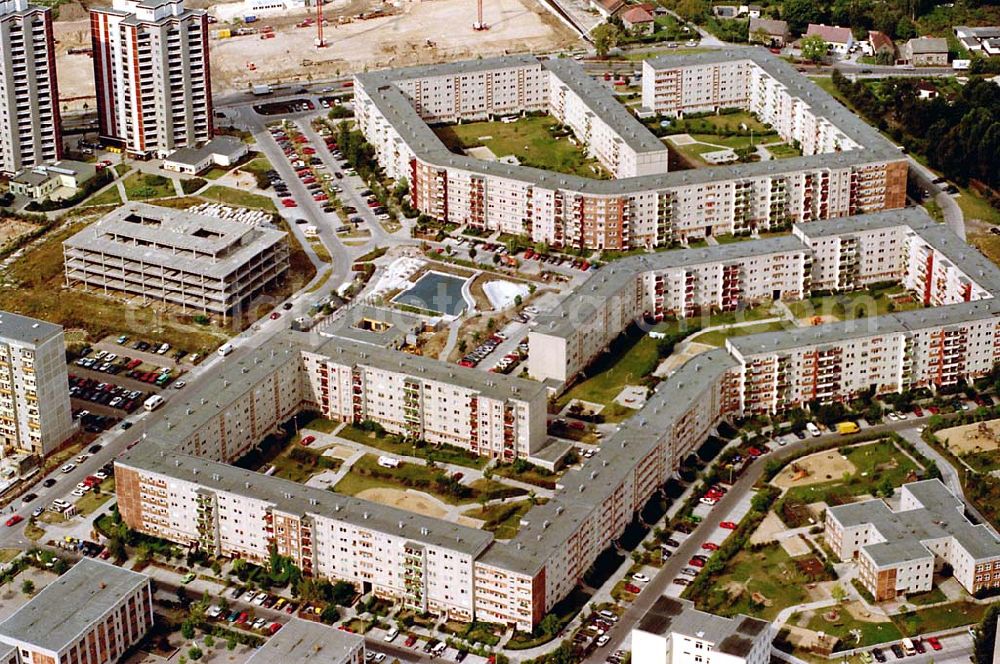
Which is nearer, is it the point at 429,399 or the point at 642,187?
the point at 429,399

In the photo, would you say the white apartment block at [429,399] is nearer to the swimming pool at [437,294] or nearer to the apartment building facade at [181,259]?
the swimming pool at [437,294]

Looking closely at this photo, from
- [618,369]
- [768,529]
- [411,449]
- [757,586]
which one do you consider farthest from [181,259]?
[757,586]

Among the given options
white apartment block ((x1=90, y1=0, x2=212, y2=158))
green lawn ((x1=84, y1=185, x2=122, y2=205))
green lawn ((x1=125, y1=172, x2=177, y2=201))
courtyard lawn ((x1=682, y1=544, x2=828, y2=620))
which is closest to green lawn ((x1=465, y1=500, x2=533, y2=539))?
courtyard lawn ((x1=682, y1=544, x2=828, y2=620))

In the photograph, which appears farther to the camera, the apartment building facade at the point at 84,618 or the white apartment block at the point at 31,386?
the white apartment block at the point at 31,386

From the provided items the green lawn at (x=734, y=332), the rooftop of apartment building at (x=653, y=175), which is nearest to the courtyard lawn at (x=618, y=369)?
the green lawn at (x=734, y=332)

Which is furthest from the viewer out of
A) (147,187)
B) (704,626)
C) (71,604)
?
(147,187)

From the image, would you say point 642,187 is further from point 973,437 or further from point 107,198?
A: point 107,198
